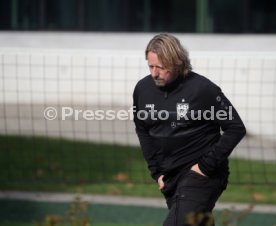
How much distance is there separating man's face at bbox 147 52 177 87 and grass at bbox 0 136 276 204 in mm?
4432

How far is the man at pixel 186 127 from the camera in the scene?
5.80 m

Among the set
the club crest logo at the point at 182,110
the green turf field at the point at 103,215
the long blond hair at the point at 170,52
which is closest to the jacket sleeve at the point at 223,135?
the club crest logo at the point at 182,110

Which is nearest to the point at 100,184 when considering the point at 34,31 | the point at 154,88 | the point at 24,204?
the point at 24,204

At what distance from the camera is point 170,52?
5.74 metres

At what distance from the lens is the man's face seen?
18.8 feet

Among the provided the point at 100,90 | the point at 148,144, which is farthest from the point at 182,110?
the point at 100,90

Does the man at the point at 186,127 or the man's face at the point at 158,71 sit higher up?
the man's face at the point at 158,71

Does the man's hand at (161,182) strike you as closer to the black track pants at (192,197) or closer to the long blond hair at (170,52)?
the black track pants at (192,197)

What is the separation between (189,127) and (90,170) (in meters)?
5.55

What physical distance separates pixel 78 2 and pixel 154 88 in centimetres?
1053

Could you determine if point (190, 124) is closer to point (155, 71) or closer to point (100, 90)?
point (155, 71)

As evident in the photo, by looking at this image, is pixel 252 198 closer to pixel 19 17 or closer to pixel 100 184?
pixel 100 184

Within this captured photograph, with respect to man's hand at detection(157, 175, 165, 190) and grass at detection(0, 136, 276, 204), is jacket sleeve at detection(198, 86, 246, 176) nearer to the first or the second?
man's hand at detection(157, 175, 165, 190)

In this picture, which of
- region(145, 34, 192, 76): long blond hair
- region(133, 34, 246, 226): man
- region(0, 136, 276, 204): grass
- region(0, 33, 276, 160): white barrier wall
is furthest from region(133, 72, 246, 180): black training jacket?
region(0, 33, 276, 160): white barrier wall
